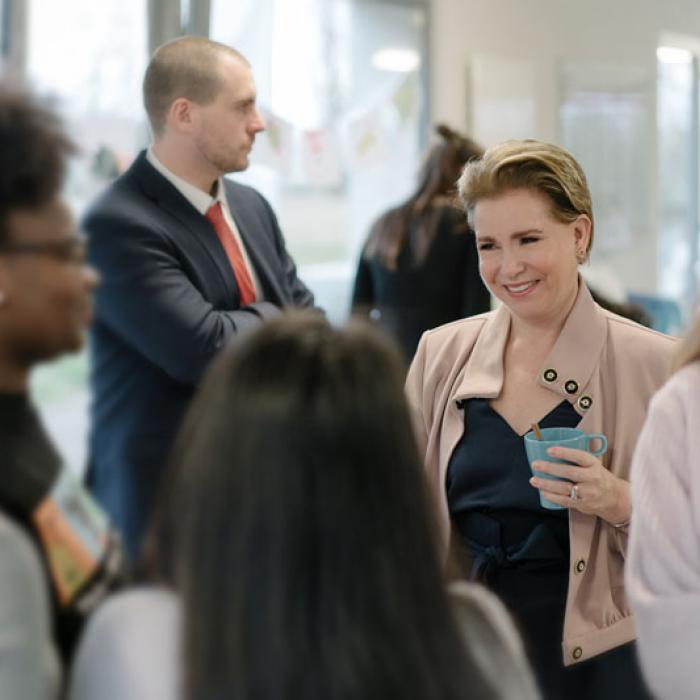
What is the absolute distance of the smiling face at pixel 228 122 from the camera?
7.13ft

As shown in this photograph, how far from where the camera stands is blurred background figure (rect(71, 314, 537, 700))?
0.91 meters

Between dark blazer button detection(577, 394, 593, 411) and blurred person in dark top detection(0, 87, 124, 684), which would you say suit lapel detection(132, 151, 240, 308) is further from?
blurred person in dark top detection(0, 87, 124, 684)

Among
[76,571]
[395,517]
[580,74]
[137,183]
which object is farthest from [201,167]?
[580,74]

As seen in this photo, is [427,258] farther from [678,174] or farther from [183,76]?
[678,174]

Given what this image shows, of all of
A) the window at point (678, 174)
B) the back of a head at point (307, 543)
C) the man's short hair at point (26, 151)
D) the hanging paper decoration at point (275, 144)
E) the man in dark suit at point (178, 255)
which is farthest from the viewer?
the window at point (678, 174)

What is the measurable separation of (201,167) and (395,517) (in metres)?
1.35

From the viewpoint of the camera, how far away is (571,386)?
1.80m

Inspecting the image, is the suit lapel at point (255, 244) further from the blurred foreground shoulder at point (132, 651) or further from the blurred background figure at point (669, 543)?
the blurred foreground shoulder at point (132, 651)

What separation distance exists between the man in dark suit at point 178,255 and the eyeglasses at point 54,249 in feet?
0.72

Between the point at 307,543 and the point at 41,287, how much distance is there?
0.37 m

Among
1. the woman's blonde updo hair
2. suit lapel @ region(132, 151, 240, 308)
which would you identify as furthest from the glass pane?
the woman's blonde updo hair

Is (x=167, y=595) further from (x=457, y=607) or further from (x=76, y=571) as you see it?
(x=457, y=607)

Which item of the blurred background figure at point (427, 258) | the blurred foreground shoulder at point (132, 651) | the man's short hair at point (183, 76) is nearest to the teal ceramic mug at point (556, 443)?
the blurred foreground shoulder at point (132, 651)

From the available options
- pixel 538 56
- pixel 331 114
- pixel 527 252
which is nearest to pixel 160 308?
pixel 527 252
